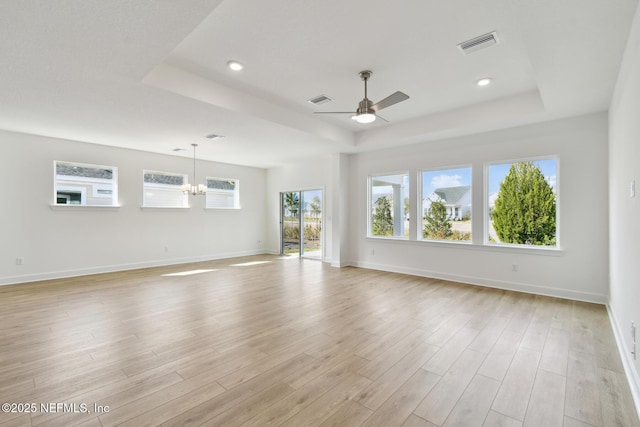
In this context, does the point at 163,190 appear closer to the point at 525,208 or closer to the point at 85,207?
the point at 85,207

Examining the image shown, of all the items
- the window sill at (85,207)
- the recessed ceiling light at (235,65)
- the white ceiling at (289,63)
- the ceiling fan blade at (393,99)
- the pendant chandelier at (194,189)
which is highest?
the recessed ceiling light at (235,65)

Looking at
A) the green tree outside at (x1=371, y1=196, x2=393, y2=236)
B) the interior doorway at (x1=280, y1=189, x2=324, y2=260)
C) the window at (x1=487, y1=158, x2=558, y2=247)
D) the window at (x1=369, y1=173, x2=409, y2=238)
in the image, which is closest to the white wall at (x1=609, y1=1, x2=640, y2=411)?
the window at (x1=487, y1=158, x2=558, y2=247)

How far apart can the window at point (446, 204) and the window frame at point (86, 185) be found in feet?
22.1

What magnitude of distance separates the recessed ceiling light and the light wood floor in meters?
3.02

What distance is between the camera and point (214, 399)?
203 centimetres

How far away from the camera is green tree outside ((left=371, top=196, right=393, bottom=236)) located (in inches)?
263

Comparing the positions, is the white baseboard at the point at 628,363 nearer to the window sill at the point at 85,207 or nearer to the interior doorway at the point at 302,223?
the interior doorway at the point at 302,223

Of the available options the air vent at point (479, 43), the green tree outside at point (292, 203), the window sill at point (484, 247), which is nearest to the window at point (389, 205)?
the window sill at point (484, 247)

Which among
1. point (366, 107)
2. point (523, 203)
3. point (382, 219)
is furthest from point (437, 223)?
point (366, 107)

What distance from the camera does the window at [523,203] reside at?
15.3 feet

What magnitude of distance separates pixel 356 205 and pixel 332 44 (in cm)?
452

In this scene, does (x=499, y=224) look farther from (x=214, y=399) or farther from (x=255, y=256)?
(x=255, y=256)

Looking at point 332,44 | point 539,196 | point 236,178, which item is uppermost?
point 332,44

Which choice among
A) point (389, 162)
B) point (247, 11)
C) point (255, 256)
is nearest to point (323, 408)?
point (247, 11)
